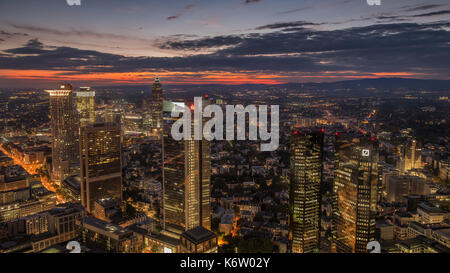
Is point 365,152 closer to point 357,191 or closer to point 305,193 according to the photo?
point 357,191

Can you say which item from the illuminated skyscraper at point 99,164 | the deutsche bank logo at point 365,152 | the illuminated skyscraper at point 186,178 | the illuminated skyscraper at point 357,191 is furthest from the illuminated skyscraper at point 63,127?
the deutsche bank logo at point 365,152

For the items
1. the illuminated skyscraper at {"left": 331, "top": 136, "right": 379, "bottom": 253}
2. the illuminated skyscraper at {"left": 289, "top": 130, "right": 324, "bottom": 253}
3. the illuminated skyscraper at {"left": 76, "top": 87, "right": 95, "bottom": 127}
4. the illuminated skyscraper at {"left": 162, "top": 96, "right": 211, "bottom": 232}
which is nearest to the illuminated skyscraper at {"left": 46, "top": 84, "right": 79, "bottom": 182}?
the illuminated skyscraper at {"left": 76, "top": 87, "right": 95, "bottom": 127}

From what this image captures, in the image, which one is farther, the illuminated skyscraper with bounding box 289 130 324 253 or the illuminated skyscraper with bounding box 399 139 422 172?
the illuminated skyscraper with bounding box 399 139 422 172

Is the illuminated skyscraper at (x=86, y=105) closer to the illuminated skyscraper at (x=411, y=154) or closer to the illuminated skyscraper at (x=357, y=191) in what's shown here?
the illuminated skyscraper at (x=357, y=191)

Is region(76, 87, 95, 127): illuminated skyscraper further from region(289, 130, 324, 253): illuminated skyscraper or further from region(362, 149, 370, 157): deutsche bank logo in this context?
region(362, 149, 370, 157): deutsche bank logo

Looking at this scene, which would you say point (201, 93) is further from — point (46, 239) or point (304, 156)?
point (46, 239)

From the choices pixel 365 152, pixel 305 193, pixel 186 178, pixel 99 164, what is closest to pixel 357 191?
pixel 365 152

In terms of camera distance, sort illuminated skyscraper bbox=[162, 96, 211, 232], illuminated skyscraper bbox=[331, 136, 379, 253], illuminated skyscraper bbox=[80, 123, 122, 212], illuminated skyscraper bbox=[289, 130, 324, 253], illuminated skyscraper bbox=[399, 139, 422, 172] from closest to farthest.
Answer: illuminated skyscraper bbox=[331, 136, 379, 253] → illuminated skyscraper bbox=[289, 130, 324, 253] → illuminated skyscraper bbox=[162, 96, 211, 232] → illuminated skyscraper bbox=[80, 123, 122, 212] → illuminated skyscraper bbox=[399, 139, 422, 172]
